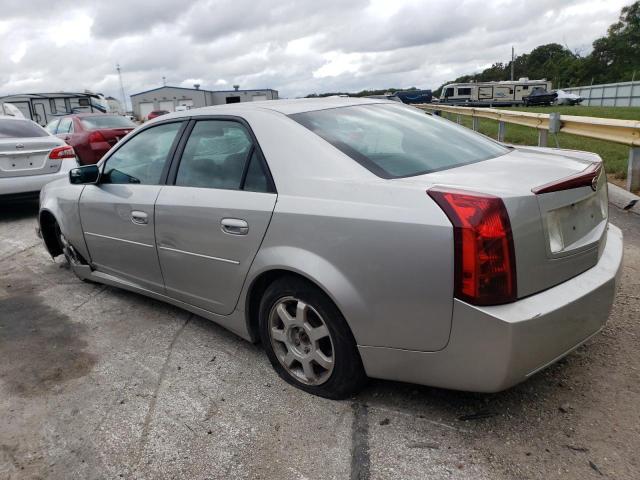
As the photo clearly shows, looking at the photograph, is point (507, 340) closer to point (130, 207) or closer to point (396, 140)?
point (396, 140)

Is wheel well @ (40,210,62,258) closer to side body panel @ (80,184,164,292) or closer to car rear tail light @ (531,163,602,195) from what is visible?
side body panel @ (80,184,164,292)

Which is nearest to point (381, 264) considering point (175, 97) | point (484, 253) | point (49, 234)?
point (484, 253)

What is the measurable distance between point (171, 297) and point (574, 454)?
2.51 meters

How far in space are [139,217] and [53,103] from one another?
80.1 feet

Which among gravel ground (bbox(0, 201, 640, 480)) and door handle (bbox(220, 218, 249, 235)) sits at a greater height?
door handle (bbox(220, 218, 249, 235))

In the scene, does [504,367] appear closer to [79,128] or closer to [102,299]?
[102,299]

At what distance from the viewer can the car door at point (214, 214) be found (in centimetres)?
280

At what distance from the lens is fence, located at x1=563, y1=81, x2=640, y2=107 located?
115 ft

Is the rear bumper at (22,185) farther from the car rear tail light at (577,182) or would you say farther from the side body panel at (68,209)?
the car rear tail light at (577,182)

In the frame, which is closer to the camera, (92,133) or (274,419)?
(274,419)

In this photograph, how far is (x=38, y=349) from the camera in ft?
11.6

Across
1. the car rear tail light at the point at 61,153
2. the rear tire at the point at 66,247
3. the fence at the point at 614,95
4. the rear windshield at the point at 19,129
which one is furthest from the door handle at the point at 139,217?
the fence at the point at 614,95

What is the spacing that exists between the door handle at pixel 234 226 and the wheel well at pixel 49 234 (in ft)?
9.72

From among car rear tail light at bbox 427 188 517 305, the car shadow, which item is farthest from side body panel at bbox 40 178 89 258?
the car shadow
